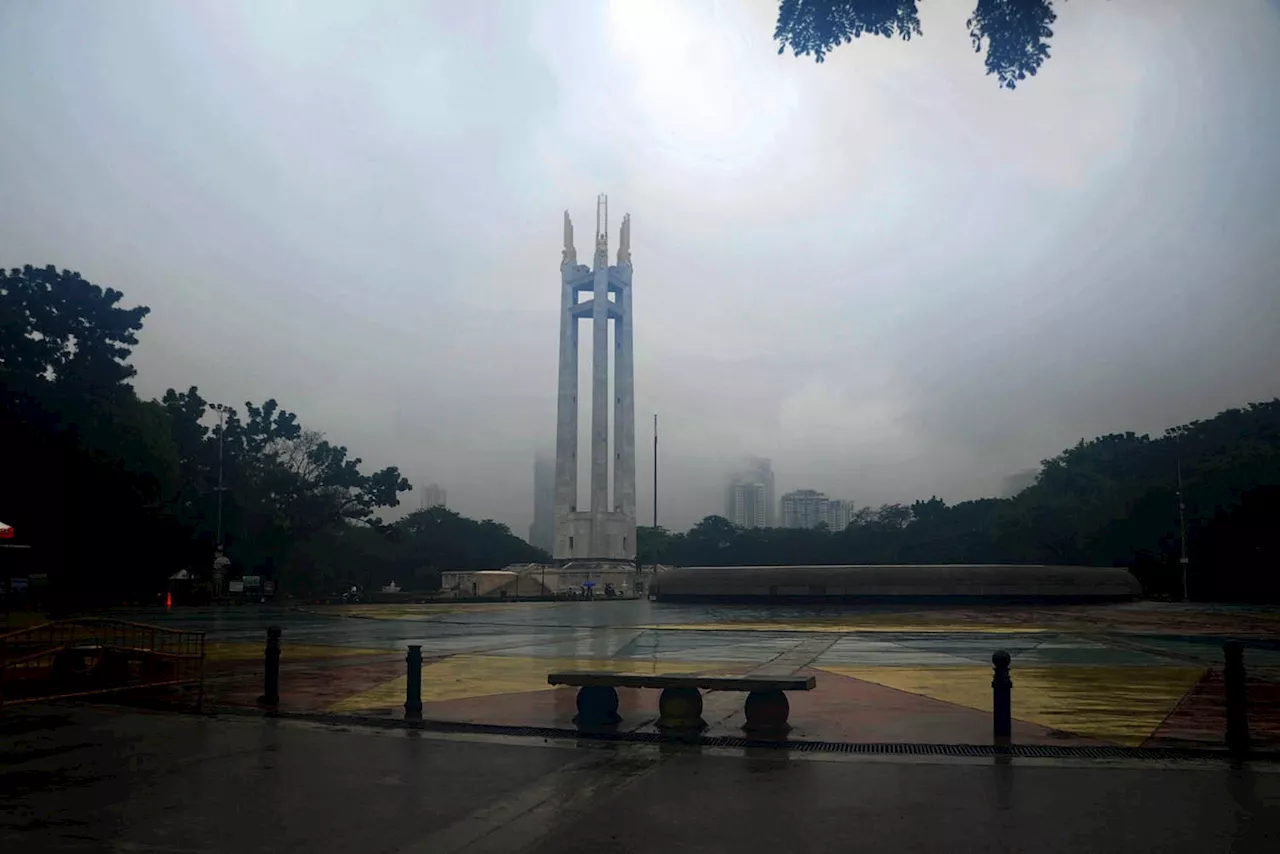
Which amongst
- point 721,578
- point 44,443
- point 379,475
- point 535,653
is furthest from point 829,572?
point 379,475

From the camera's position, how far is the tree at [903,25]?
9266 millimetres

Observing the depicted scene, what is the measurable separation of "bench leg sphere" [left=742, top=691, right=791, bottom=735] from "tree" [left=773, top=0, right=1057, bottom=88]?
6.43 meters

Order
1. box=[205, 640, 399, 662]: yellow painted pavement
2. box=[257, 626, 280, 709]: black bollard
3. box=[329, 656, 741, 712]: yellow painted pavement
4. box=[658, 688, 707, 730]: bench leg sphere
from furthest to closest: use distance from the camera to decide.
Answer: box=[205, 640, 399, 662]: yellow painted pavement, box=[329, 656, 741, 712]: yellow painted pavement, box=[257, 626, 280, 709]: black bollard, box=[658, 688, 707, 730]: bench leg sphere

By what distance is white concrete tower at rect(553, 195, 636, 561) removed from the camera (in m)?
97.3

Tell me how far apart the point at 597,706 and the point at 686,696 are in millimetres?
1023

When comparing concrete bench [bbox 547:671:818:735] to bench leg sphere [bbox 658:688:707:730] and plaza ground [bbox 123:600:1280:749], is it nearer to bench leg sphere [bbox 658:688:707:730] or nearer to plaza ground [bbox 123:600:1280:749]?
bench leg sphere [bbox 658:688:707:730]

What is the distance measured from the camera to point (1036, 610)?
37.2 m

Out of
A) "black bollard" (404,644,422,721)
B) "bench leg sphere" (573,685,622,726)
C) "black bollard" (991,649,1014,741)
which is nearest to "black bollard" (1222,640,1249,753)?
"black bollard" (991,649,1014,741)

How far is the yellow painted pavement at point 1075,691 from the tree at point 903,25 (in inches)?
257

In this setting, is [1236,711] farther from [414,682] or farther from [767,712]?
[414,682]

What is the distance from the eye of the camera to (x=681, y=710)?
Answer: 10320 mm

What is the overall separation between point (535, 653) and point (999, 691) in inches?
452

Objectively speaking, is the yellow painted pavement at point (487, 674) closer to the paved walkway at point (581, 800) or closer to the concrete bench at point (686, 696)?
the concrete bench at point (686, 696)

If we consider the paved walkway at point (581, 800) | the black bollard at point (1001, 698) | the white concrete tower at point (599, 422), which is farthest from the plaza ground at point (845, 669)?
the white concrete tower at point (599, 422)
